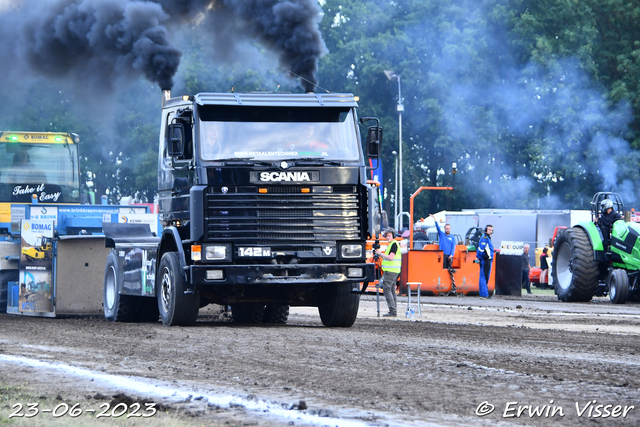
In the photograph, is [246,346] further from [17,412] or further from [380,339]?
[17,412]

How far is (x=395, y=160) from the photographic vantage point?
193 feet

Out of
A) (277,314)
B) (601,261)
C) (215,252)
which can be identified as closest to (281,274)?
(215,252)

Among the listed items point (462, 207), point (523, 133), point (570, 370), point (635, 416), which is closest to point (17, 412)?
point (635, 416)

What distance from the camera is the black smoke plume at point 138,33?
18250mm

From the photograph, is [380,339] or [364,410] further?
[380,339]

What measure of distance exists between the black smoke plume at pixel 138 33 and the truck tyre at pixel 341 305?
4341 millimetres

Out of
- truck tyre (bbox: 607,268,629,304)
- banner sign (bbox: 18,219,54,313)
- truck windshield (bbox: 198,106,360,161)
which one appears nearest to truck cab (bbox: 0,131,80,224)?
banner sign (bbox: 18,219,54,313)

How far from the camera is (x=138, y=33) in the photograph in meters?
19.0

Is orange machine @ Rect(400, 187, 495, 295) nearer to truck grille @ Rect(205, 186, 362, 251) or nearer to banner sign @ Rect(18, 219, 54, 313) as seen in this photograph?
banner sign @ Rect(18, 219, 54, 313)

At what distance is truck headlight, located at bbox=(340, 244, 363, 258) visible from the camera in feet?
44.8

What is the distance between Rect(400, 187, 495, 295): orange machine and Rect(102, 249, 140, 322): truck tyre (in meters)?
11.6

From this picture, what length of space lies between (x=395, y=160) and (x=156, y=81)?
134 feet

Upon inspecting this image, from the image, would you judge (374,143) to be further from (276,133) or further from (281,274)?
(281,274)

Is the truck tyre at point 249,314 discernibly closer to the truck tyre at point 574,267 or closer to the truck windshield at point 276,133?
the truck windshield at point 276,133
